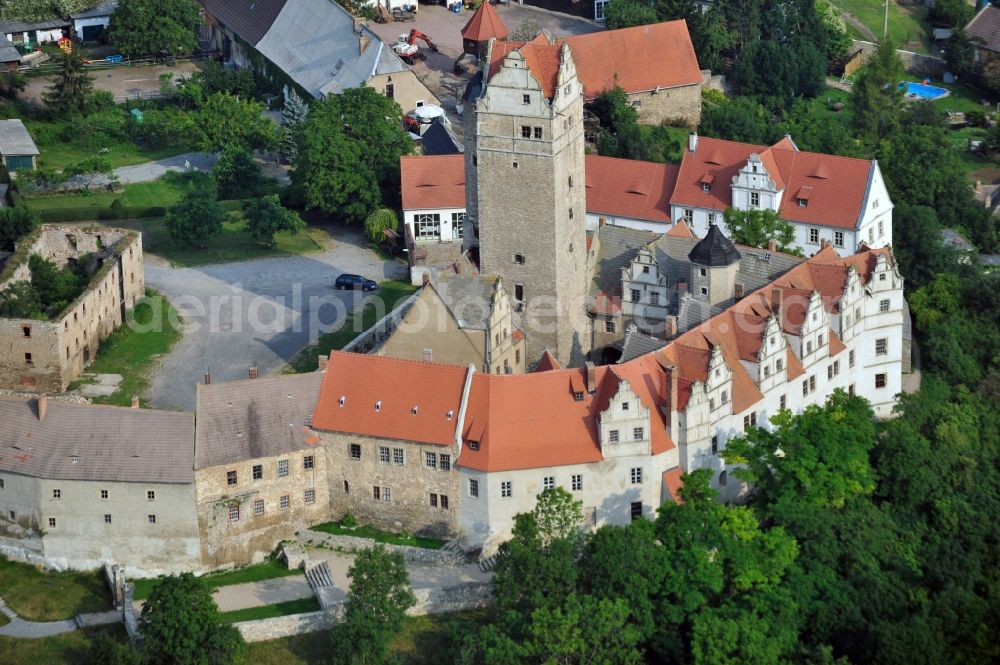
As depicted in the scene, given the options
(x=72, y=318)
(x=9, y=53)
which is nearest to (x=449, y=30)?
(x=9, y=53)

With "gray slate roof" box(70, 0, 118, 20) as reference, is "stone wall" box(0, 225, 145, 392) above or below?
below

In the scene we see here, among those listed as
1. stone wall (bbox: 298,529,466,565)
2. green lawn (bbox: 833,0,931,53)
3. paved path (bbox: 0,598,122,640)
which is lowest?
paved path (bbox: 0,598,122,640)

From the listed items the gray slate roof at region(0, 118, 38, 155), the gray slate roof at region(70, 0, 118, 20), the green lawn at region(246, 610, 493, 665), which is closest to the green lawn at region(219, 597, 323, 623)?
the green lawn at region(246, 610, 493, 665)

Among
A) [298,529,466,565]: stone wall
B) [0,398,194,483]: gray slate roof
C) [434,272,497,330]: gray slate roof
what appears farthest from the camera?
[434,272,497,330]: gray slate roof

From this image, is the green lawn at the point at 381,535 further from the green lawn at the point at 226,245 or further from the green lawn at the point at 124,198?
the green lawn at the point at 124,198

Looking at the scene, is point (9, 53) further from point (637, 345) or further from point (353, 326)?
point (637, 345)

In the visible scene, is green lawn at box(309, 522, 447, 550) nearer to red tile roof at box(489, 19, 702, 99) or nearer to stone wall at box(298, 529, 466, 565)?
stone wall at box(298, 529, 466, 565)
